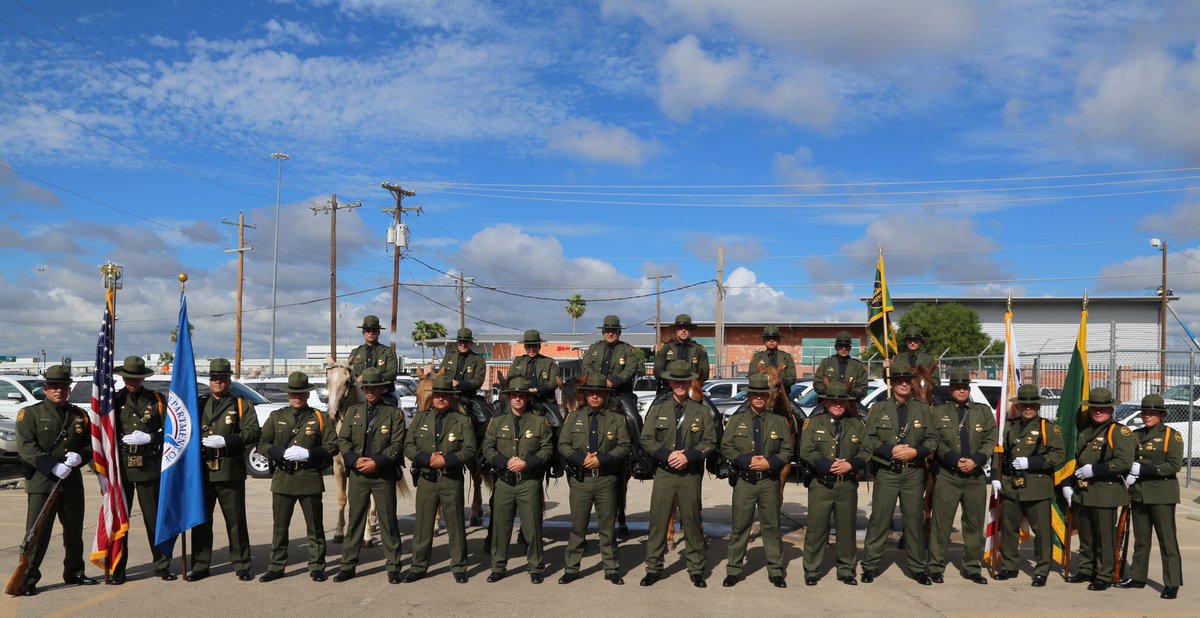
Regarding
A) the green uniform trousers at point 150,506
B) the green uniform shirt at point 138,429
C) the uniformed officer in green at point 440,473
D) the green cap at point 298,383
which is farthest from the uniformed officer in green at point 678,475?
the green uniform shirt at point 138,429

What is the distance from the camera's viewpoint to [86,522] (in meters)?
11.4

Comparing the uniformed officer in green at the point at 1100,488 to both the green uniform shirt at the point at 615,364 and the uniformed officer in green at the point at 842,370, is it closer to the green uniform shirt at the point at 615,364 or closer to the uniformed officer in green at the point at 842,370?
the uniformed officer in green at the point at 842,370

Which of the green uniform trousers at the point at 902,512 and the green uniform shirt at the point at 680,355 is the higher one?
the green uniform shirt at the point at 680,355

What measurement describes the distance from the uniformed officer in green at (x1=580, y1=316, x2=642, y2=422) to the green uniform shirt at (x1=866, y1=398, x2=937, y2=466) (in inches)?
99.8

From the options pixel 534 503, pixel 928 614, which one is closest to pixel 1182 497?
pixel 928 614

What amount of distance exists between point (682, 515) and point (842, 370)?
9.43 ft

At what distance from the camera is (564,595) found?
302 inches

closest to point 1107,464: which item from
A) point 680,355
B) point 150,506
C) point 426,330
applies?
point 680,355

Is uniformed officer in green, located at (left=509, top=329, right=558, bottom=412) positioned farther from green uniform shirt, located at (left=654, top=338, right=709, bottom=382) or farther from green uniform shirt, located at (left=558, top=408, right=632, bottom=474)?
green uniform shirt, located at (left=558, top=408, right=632, bottom=474)

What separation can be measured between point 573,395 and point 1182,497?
10202mm

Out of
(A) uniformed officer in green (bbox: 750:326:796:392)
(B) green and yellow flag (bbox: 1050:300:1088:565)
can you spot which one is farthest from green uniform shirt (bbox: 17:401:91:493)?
(B) green and yellow flag (bbox: 1050:300:1088:565)

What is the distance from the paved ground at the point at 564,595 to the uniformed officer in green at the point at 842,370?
1.85 meters

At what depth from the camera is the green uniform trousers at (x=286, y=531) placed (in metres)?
8.10

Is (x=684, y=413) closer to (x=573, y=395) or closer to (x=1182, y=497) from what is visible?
(x=573, y=395)
